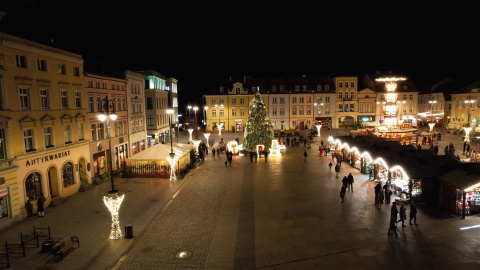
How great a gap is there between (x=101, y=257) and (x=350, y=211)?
1323cm

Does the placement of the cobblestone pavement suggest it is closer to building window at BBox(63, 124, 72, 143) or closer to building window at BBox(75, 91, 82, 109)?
building window at BBox(63, 124, 72, 143)

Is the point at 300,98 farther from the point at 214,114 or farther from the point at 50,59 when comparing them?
the point at 50,59

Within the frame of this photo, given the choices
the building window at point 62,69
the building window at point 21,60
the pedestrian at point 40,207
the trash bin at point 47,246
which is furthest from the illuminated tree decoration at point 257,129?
Answer: the trash bin at point 47,246

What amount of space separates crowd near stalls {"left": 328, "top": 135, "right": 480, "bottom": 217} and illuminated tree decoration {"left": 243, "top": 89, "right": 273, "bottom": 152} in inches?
570

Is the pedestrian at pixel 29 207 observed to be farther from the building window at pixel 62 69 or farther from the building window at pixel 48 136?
the building window at pixel 62 69

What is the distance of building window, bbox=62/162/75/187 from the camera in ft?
82.1

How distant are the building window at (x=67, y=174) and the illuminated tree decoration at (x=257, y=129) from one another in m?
21.0

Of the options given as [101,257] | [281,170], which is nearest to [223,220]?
[101,257]

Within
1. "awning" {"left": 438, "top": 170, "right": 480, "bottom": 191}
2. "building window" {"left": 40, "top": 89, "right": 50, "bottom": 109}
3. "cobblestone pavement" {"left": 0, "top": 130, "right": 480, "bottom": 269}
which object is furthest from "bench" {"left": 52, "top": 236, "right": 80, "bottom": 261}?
"awning" {"left": 438, "top": 170, "right": 480, "bottom": 191}

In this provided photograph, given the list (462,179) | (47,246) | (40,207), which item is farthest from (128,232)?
(462,179)

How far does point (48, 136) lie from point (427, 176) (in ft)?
80.6

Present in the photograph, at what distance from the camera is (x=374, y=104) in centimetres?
7062

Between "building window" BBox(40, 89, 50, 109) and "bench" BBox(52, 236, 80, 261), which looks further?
"building window" BBox(40, 89, 50, 109)

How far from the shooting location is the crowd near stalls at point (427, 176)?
18312mm
